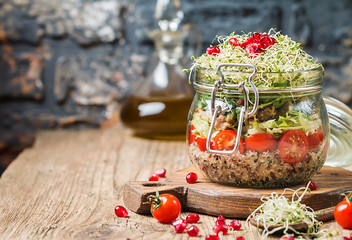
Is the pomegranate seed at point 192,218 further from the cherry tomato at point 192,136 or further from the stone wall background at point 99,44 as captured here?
the stone wall background at point 99,44

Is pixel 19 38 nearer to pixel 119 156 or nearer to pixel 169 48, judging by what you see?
pixel 169 48

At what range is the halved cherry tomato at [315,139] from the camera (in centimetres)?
110

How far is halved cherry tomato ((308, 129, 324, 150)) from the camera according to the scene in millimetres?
1101

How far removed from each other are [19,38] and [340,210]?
5.86 feet

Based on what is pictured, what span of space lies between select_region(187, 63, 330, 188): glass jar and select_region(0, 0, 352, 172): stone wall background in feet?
4.02

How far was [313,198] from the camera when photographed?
3.57 ft

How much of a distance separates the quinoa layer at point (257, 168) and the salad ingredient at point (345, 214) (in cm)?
12

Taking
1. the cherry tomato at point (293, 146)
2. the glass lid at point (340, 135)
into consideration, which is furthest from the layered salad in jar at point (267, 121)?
the glass lid at point (340, 135)

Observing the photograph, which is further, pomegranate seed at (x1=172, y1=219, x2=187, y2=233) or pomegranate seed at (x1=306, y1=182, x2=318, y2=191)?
pomegranate seed at (x1=306, y1=182, x2=318, y2=191)

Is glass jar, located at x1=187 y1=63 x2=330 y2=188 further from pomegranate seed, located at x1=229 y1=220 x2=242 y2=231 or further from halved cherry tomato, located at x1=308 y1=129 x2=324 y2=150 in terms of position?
pomegranate seed, located at x1=229 y1=220 x2=242 y2=231

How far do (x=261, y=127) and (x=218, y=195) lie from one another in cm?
18

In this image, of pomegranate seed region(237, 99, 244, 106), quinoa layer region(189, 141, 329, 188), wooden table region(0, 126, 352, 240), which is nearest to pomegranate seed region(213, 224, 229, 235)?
wooden table region(0, 126, 352, 240)

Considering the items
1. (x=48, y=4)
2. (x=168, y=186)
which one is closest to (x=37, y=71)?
(x=48, y=4)

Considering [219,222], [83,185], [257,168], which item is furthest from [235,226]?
[83,185]
